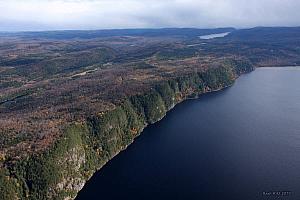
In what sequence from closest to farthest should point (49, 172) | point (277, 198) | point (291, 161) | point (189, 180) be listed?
point (277, 198) → point (49, 172) → point (189, 180) → point (291, 161)

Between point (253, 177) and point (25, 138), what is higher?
point (25, 138)

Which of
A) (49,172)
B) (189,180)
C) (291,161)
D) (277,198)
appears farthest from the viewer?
(291,161)

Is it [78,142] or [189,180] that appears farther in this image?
[78,142]

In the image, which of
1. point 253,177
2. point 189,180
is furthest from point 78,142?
point 253,177

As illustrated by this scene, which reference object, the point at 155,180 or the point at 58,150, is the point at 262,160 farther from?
the point at 58,150

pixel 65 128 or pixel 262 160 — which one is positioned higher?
pixel 65 128

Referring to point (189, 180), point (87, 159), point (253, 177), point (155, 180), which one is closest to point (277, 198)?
point (253, 177)

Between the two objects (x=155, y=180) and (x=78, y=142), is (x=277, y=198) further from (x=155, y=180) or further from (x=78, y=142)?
(x=78, y=142)

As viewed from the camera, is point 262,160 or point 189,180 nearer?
point 189,180
